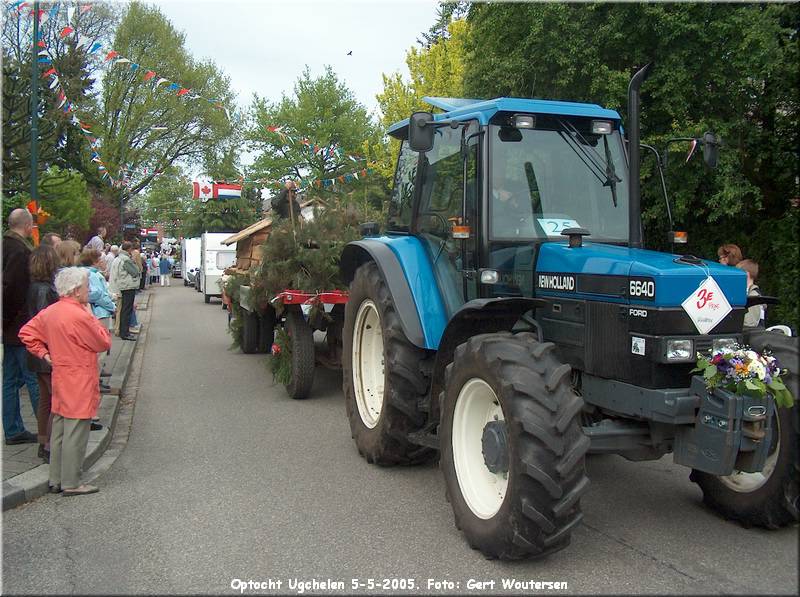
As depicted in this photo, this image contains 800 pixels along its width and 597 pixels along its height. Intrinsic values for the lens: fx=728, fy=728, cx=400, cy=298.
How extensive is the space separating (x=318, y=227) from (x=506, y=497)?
17.8ft

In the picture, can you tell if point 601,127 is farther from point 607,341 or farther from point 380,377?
point 380,377

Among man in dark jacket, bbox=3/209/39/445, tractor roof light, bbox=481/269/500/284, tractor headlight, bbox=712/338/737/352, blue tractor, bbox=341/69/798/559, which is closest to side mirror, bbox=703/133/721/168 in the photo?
blue tractor, bbox=341/69/798/559

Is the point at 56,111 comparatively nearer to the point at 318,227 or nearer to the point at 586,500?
the point at 318,227

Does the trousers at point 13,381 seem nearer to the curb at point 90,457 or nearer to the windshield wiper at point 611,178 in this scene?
the curb at point 90,457

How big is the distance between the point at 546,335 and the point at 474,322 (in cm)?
48

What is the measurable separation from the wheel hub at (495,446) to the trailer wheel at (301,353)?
14.9 feet

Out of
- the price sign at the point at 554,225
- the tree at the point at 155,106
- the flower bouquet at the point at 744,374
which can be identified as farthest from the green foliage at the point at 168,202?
the flower bouquet at the point at 744,374

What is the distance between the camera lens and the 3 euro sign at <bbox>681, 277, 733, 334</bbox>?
12.8ft

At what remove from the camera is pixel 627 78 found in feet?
35.2

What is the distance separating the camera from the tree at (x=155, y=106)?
39219mm

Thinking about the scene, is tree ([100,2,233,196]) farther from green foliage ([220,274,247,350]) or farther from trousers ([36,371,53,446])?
trousers ([36,371,53,446])

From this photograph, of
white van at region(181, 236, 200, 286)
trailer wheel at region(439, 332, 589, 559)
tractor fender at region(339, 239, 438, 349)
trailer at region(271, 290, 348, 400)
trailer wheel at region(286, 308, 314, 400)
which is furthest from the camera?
white van at region(181, 236, 200, 286)

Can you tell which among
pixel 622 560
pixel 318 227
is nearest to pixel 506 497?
pixel 622 560

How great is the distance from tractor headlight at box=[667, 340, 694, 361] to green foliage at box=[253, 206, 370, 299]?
496 centimetres
